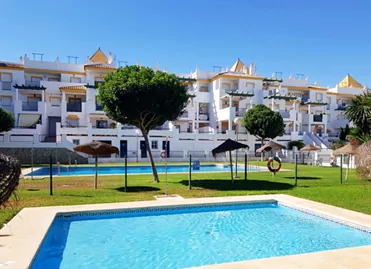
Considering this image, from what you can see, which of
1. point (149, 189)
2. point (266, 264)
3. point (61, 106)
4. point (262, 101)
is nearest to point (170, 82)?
point (149, 189)

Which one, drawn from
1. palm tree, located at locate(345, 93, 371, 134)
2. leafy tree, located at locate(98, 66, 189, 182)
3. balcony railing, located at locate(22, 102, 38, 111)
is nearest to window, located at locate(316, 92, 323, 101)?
palm tree, located at locate(345, 93, 371, 134)

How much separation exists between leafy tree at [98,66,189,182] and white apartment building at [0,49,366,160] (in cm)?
1877

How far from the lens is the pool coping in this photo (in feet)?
18.3

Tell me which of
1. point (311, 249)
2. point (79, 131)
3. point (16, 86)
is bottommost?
point (311, 249)

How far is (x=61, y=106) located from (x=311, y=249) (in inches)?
1539

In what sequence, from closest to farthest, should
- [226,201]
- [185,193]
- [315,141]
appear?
[226,201] < [185,193] < [315,141]

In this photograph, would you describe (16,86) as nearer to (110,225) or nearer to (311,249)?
(110,225)

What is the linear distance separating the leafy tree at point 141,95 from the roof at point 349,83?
61874 mm

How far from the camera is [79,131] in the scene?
35.7 metres

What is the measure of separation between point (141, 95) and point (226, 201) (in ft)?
24.0

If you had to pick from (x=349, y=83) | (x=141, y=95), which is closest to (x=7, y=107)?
(x=141, y=95)

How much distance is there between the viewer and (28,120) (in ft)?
128

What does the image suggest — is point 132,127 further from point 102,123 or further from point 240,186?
point 240,186

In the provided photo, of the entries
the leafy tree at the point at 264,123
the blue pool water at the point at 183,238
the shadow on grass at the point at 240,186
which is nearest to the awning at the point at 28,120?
the leafy tree at the point at 264,123
